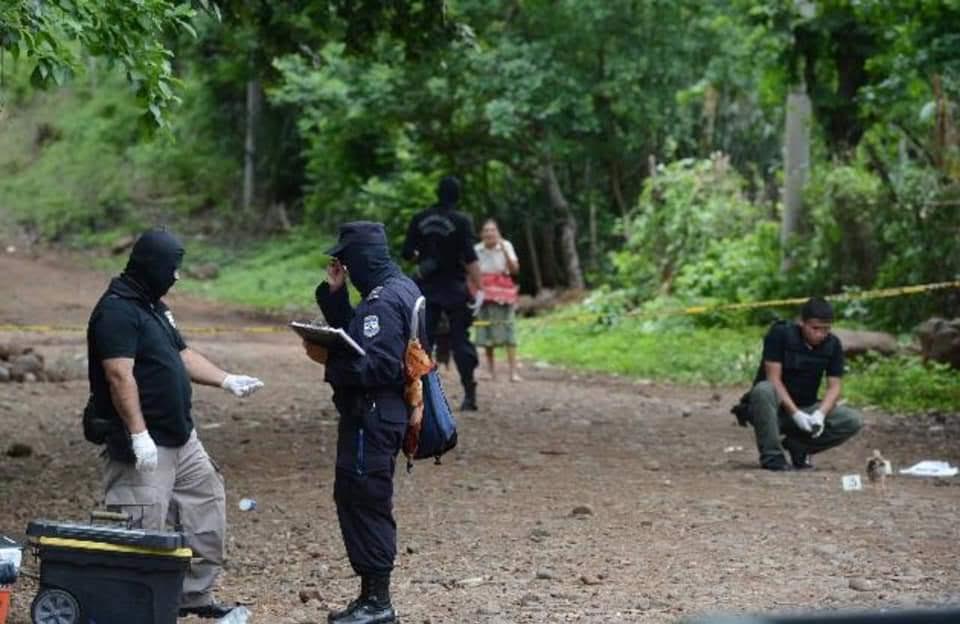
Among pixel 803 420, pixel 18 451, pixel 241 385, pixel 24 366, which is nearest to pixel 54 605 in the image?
pixel 241 385

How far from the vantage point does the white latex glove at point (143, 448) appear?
22.4ft

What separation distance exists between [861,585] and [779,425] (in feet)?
12.1

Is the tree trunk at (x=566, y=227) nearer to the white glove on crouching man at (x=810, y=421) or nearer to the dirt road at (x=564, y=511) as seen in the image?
the dirt road at (x=564, y=511)

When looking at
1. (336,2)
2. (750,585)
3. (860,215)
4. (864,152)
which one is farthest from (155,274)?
(864,152)

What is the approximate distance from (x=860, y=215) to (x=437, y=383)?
1447 cm

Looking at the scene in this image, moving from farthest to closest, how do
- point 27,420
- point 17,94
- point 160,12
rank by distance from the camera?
point 17,94, point 27,420, point 160,12

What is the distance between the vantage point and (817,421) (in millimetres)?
11250

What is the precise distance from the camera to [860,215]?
20.8 meters

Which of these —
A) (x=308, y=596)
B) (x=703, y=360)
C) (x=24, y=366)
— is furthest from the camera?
(x=703, y=360)

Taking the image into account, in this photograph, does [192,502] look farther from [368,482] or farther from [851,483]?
[851,483]

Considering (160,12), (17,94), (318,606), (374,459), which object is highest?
(17,94)

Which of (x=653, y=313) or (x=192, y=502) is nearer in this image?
(x=192, y=502)

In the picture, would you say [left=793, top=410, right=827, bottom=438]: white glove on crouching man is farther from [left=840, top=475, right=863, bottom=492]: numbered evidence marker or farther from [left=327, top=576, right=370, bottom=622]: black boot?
[left=327, top=576, right=370, bottom=622]: black boot

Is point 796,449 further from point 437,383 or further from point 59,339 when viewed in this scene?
point 59,339
